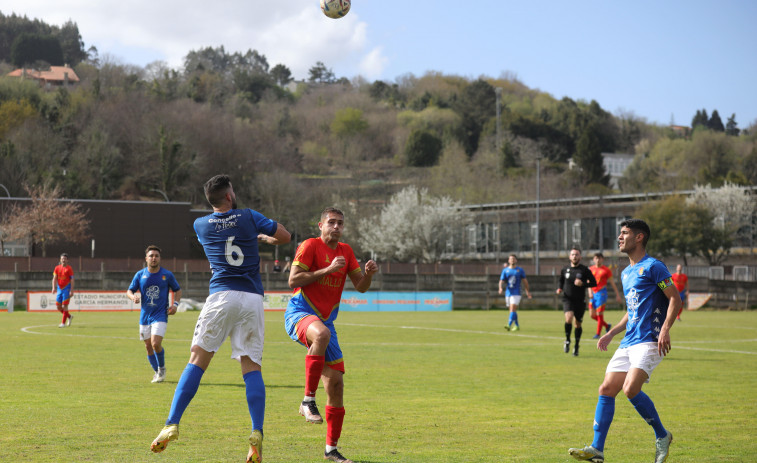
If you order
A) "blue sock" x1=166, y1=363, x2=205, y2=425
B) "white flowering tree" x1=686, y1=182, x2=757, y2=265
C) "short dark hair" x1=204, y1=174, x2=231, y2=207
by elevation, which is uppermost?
"white flowering tree" x1=686, y1=182, x2=757, y2=265

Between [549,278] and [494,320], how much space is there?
13.6 meters

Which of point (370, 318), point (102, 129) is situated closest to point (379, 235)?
point (102, 129)

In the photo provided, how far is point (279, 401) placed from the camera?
1166cm

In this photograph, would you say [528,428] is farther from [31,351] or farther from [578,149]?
[578,149]

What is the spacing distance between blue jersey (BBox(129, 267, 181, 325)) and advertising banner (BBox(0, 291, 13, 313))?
95.1ft

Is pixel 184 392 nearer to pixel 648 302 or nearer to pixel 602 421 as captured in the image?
pixel 602 421

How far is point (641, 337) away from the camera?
7.92 m

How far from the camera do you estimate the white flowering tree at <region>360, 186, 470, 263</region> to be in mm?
87812

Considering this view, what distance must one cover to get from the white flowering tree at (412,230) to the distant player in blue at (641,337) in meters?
78.8

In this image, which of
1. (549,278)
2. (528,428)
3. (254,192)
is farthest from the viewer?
(254,192)

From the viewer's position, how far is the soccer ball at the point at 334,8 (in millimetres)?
17906

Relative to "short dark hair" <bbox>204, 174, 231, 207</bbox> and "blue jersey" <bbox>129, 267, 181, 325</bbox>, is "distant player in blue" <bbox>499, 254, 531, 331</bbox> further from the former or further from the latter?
"short dark hair" <bbox>204, 174, 231, 207</bbox>

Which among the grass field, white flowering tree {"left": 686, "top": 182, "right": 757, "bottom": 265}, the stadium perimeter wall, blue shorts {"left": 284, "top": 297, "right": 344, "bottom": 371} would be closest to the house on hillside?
white flowering tree {"left": 686, "top": 182, "right": 757, "bottom": 265}

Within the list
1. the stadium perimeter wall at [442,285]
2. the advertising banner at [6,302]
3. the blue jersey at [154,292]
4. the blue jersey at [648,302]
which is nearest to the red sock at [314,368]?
the blue jersey at [648,302]
